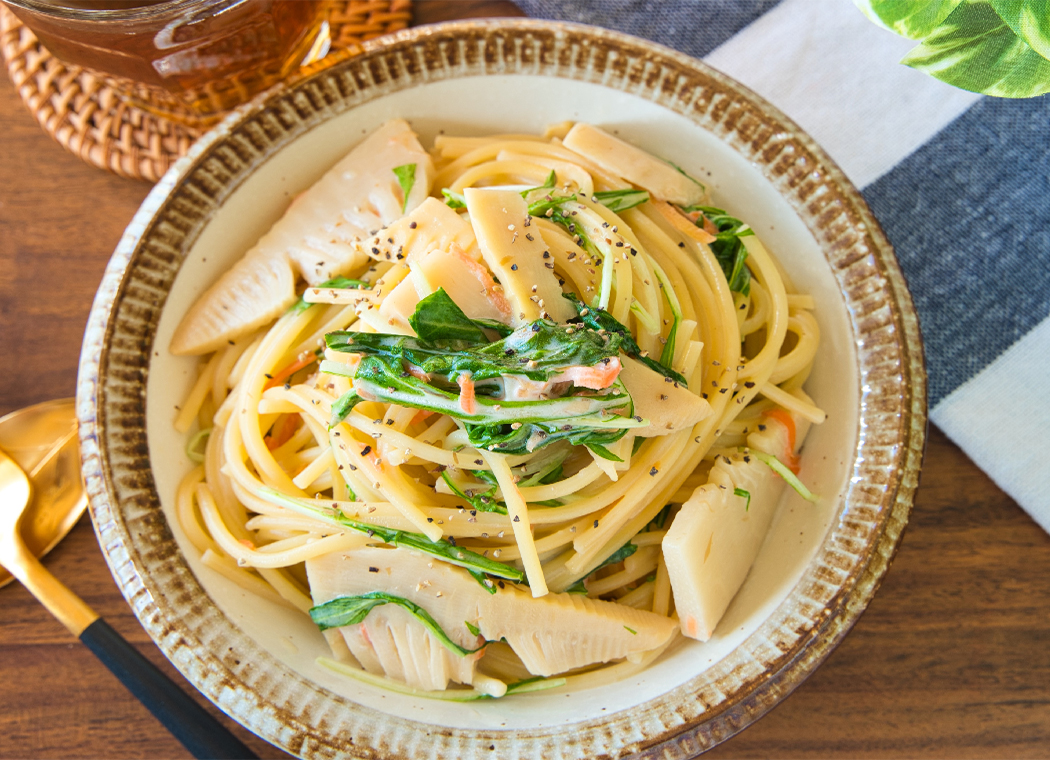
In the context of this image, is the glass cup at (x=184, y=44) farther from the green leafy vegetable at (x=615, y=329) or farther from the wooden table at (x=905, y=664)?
the wooden table at (x=905, y=664)

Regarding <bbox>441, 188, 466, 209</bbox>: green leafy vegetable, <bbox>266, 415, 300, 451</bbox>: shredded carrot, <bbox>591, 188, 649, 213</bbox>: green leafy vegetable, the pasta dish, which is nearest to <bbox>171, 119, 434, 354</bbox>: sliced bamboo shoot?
the pasta dish

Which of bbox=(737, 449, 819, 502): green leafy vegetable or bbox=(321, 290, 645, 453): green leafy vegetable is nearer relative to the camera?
bbox=(321, 290, 645, 453): green leafy vegetable

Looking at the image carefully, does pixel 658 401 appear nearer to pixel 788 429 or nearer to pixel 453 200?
pixel 788 429

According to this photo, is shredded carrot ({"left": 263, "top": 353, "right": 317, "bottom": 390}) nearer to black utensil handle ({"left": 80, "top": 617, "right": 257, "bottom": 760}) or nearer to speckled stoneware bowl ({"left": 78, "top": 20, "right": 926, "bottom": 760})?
speckled stoneware bowl ({"left": 78, "top": 20, "right": 926, "bottom": 760})

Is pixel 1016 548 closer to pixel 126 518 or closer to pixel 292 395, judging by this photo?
pixel 292 395

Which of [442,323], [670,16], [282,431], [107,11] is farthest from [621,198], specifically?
[107,11]

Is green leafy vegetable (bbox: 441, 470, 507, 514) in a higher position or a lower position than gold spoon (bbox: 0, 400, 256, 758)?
higher

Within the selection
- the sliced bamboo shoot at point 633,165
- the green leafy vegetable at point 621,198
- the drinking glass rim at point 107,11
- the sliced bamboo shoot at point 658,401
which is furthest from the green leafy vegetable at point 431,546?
the drinking glass rim at point 107,11

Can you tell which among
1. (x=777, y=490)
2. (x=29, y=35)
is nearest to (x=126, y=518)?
(x=777, y=490)
